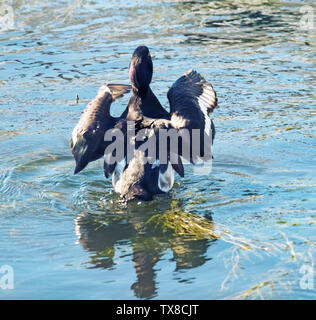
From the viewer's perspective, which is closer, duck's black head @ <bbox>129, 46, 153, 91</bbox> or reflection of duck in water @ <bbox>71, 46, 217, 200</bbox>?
reflection of duck in water @ <bbox>71, 46, 217, 200</bbox>

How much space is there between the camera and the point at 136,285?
488cm

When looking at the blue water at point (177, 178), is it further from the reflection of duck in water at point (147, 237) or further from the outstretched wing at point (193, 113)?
the outstretched wing at point (193, 113)

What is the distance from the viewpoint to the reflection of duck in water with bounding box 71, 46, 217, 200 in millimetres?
6234

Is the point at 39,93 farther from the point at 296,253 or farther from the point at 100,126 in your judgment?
the point at 296,253

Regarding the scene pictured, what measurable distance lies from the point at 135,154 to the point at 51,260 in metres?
1.43

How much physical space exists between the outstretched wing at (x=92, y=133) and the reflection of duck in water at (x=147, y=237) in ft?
1.79

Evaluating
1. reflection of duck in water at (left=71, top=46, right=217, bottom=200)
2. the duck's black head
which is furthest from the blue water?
the duck's black head

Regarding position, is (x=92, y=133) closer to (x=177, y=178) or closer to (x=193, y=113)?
(x=193, y=113)

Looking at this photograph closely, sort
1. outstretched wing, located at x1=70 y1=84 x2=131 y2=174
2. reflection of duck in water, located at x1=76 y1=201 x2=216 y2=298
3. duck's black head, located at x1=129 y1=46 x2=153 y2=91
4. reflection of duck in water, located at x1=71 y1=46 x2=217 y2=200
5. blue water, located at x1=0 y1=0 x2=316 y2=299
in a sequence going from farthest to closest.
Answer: duck's black head, located at x1=129 y1=46 x2=153 y2=91, outstretched wing, located at x1=70 y1=84 x2=131 y2=174, reflection of duck in water, located at x1=71 y1=46 x2=217 y2=200, reflection of duck in water, located at x1=76 y1=201 x2=216 y2=298, blue water, located at x1=0 y1=0 x2=316 y2=299

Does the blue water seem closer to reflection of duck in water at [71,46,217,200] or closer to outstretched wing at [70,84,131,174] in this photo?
reflection of duck in water at [71,46,217,200]

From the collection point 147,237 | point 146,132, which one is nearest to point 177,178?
point 146,132

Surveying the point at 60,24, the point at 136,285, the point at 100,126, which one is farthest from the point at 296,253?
the point at 60,24

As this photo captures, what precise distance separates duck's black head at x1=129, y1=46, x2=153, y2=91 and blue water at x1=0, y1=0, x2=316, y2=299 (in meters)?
1.07
